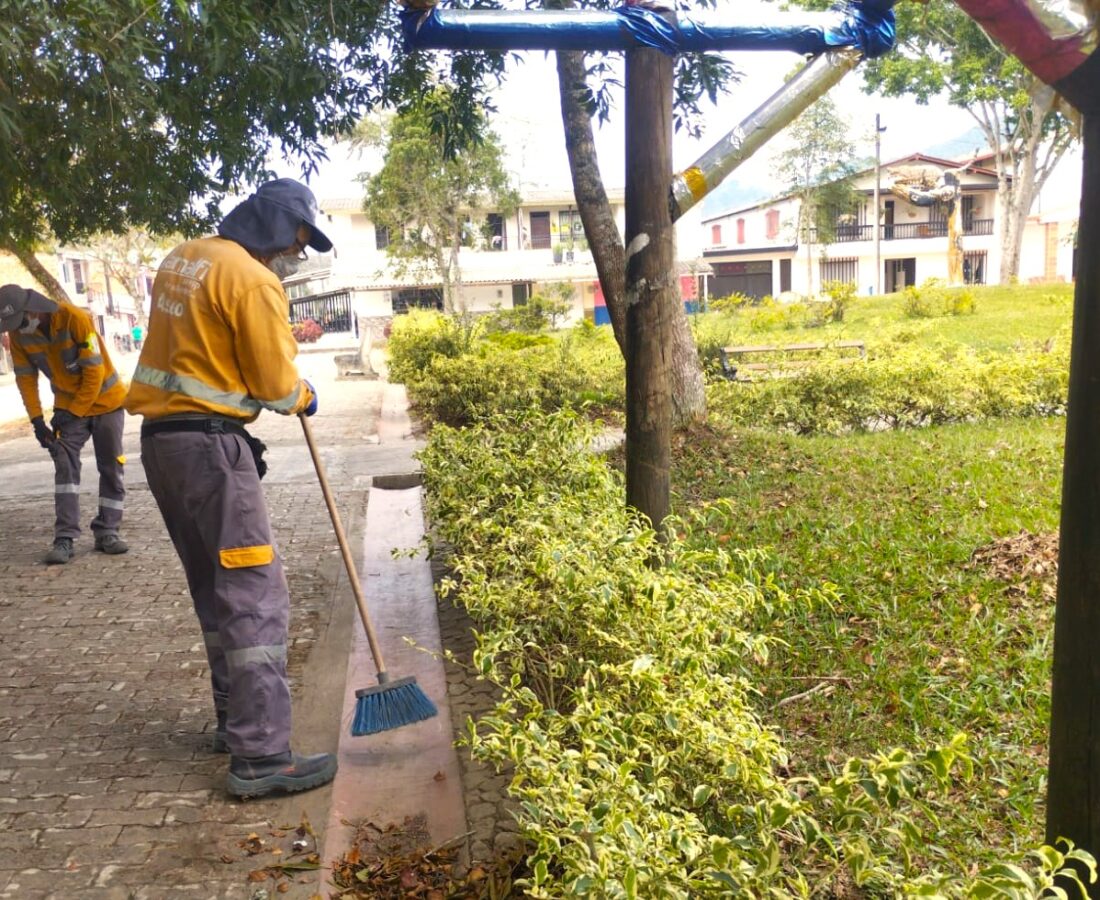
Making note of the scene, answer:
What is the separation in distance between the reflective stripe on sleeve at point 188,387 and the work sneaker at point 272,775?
1.22m

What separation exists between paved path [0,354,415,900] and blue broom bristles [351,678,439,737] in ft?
0.95

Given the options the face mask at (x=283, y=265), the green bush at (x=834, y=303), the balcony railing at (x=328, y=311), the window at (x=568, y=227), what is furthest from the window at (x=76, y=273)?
the face mask at (x=283, y=265)

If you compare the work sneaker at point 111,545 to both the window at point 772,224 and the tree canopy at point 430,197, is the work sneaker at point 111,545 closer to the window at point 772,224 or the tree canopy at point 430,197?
the tree canopy at point 430,197

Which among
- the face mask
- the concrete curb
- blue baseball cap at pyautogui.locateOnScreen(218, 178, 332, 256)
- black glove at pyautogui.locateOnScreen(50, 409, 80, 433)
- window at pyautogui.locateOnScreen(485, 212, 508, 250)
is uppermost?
window at pyautogui.locateOnScreen(485, 212, 508, 250)

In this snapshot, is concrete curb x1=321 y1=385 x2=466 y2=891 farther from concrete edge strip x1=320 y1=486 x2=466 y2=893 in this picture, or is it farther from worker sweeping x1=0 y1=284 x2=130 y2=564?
worker sweeping x1=0 y1=284 x2=130 y2=564

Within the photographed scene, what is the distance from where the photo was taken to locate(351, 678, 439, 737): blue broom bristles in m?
3.77

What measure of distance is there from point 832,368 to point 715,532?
15.4 feet

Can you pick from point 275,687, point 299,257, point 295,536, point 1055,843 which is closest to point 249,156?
point 295,536

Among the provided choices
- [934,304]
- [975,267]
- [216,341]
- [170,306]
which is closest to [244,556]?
[216,341]

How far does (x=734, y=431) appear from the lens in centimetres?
875

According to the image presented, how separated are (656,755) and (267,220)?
2341 millimetres

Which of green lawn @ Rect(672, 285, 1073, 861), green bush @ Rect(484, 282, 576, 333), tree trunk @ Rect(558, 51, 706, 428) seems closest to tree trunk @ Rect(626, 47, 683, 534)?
green lawn @ Rect(672, 285, 1073, 861)

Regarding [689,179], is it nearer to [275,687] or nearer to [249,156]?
[275,687]

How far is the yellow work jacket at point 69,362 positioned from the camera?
21.8ft
